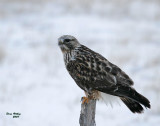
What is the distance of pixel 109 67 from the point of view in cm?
557

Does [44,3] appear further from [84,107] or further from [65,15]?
[84,107]

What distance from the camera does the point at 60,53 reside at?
14.3 m

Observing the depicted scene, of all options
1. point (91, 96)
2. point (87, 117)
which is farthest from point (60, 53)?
point (87, 117)

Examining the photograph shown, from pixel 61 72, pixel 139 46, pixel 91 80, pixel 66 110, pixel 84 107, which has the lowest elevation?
pixel 84 107

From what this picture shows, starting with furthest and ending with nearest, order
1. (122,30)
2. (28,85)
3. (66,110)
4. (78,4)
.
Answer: (78,4), (122,30), (28,85), (66,110)

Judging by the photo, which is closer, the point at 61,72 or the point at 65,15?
the point at 61,72

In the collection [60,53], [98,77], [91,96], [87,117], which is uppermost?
[60,53]

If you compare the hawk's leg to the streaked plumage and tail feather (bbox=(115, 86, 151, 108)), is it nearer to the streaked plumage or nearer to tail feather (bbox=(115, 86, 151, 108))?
the streaked plumage

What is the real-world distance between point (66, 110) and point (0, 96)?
5.62ft

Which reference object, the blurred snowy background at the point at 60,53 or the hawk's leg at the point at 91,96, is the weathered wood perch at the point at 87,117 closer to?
the hawk's leg at the point at 91,96

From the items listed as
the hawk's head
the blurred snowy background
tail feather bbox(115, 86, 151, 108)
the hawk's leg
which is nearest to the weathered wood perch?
the hawk's leg

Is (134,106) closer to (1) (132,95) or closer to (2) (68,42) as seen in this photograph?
(1) (132,95)

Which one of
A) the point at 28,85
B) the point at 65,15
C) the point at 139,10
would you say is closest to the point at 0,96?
the point at 28,85

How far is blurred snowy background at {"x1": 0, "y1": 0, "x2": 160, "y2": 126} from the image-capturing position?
359 inches
